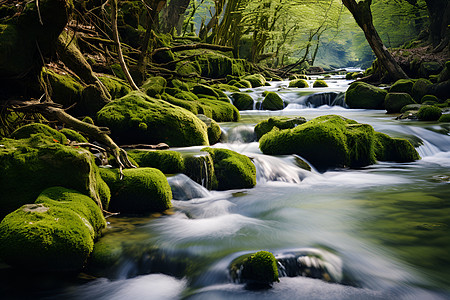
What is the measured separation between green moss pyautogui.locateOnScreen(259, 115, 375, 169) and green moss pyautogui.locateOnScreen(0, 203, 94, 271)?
474 cm

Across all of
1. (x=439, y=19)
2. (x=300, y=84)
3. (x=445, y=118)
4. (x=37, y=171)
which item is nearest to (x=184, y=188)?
(x=37, y=171)

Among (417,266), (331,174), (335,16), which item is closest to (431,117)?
(331,174)

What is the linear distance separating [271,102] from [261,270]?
12.3 m

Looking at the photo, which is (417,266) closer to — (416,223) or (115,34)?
(416,223)

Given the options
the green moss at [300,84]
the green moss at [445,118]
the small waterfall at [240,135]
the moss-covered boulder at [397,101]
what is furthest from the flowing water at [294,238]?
the green moss at [300,84]

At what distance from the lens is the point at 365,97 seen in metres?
14.0

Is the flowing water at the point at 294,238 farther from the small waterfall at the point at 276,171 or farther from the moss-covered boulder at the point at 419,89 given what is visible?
the moss-covered boulder at the point at 419,89

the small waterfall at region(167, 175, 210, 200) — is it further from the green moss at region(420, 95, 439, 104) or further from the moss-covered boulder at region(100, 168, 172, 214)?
the green moss at region(420, 95, 439, 104)

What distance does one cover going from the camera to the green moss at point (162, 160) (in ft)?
16.6

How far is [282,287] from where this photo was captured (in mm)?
2652

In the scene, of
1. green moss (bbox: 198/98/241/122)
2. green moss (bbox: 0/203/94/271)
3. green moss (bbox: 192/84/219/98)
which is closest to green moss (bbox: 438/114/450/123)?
green moss (bbox: 198/98/241/122)

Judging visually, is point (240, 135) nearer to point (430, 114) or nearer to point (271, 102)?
point (430, 114)

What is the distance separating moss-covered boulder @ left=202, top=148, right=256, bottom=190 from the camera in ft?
17.6

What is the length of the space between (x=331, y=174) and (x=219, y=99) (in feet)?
20.6
